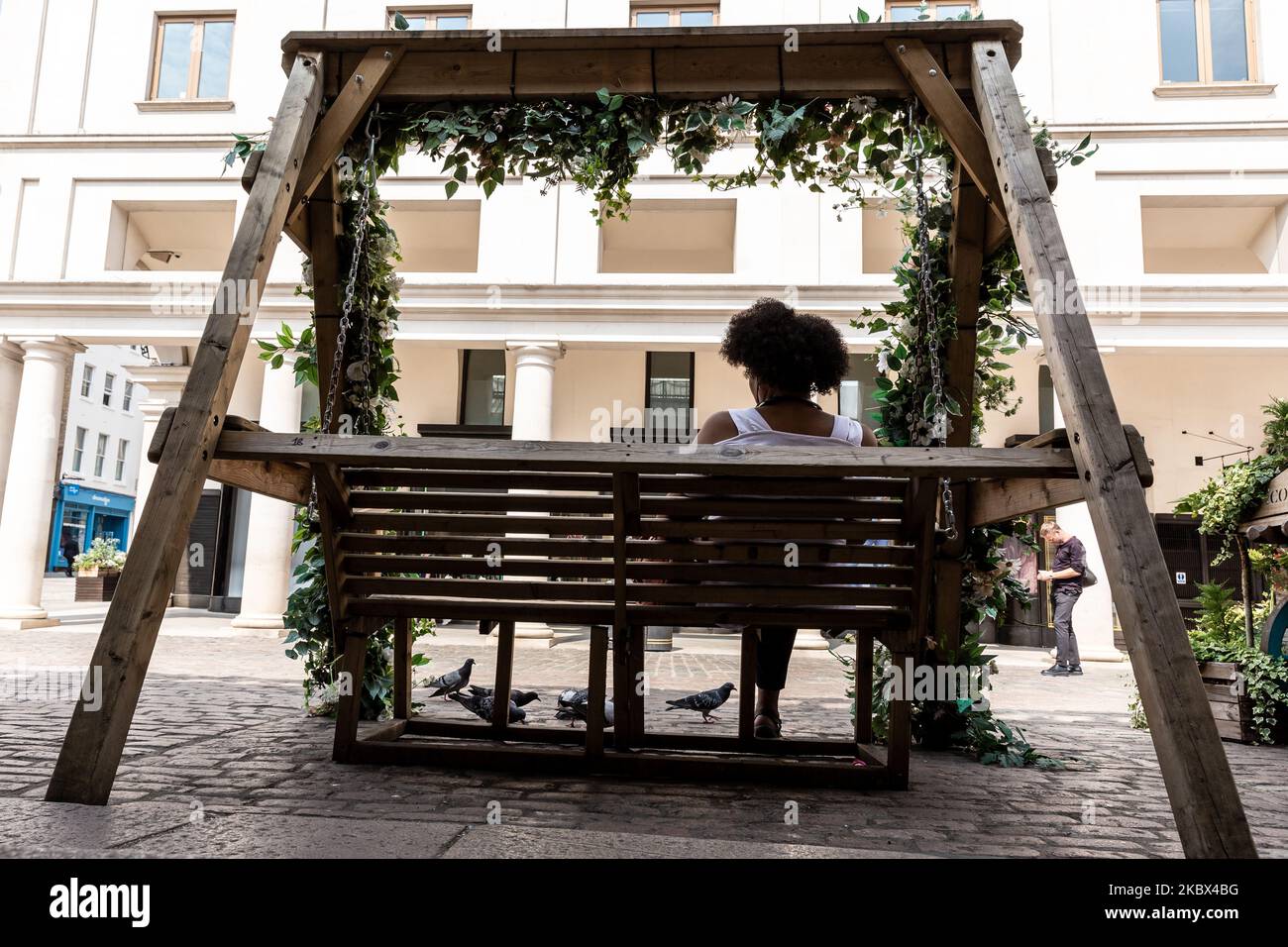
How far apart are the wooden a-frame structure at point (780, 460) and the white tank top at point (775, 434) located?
655 millimetres

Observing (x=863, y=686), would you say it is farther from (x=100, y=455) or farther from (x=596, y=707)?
(x=100, y=455)

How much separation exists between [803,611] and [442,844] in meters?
2.07

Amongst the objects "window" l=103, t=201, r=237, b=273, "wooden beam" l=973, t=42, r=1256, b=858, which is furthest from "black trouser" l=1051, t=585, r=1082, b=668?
"window" l=103, t=201, r=237, b=273

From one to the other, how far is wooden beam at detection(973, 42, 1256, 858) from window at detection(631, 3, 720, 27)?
1314 centimetres

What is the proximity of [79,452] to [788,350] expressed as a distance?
4611 cm

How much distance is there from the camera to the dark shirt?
12414 millimetres

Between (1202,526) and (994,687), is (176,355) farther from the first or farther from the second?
(1202,526)

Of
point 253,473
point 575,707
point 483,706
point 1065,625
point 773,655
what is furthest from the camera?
point 1065,625

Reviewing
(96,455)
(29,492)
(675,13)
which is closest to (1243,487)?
(675,13)

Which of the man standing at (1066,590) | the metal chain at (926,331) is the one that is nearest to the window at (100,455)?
the man standing at (1066,590)

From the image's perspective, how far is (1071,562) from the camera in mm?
12438
